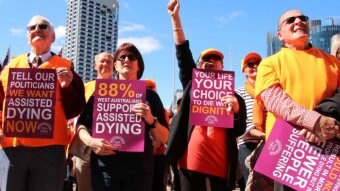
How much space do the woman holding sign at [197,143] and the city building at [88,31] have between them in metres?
34.2

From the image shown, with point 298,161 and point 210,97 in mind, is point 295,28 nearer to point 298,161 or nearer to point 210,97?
point 298,161

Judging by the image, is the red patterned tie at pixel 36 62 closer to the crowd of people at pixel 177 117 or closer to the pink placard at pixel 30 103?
the crowd of people at pixel 177 117

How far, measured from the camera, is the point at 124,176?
345 cm

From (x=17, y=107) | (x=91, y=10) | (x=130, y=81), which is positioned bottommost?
(x=17, y=107)

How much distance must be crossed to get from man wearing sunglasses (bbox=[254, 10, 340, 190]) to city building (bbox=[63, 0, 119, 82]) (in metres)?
35.3

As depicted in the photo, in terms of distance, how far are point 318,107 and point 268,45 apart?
108411mm

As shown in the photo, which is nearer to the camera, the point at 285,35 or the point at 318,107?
the point at 318,107

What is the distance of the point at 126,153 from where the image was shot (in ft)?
11.7

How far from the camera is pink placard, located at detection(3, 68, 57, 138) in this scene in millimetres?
3572

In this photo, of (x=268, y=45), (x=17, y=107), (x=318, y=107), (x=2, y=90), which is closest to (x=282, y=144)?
(x=318, y=107)

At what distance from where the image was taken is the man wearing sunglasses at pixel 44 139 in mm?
3527

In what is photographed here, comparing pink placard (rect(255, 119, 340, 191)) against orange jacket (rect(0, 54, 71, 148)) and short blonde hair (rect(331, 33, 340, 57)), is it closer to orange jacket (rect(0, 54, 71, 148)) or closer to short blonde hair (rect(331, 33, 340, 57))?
short blonde hair (rect(331, 33, 340, 57))

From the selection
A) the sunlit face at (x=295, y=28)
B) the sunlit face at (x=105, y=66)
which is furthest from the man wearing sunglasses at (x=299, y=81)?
the sunlit face at (x=105, y=66)

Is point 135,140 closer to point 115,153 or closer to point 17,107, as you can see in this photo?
point 115,153
